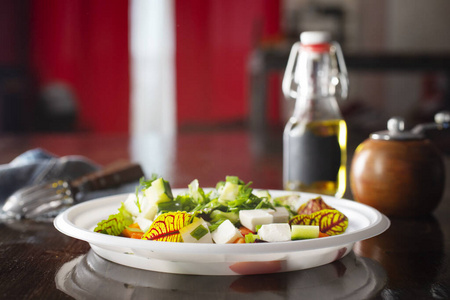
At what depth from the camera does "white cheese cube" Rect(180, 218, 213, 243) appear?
0.57m

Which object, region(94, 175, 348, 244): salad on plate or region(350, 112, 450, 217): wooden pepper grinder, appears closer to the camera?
region(94, 175, 348, 244): salad on plate

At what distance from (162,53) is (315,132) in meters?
4.83

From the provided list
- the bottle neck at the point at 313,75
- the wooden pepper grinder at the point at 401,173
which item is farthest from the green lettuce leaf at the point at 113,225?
the bottle neck at the point at 313,75

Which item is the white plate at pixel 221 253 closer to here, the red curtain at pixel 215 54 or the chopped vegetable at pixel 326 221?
the chopped vegetable at pixel 326 221

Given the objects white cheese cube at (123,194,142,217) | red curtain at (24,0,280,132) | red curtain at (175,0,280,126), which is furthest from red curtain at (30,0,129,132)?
white cheese cube at (123,194,142,217)

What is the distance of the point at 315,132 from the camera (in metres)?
1.04

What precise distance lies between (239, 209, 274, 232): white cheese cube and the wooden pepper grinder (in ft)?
1.02

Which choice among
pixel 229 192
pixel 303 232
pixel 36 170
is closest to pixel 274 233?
pixel 303 232

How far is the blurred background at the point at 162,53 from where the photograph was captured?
530 centimetres

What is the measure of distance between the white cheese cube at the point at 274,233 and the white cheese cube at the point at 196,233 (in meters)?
0.05

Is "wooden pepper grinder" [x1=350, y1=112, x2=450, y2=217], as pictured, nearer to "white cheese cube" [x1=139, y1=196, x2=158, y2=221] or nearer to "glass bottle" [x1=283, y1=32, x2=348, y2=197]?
"glass bottle" [x1=283, y1=32, x2=348, y2=197]

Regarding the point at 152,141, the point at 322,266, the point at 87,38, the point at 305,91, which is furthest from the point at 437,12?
the point at 322,266

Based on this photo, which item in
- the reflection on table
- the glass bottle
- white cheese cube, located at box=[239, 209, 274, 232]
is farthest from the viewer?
the glass bottle

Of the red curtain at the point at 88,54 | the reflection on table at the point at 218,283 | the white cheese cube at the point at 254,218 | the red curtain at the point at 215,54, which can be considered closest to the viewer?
the reflection on table at the point at 218,283
